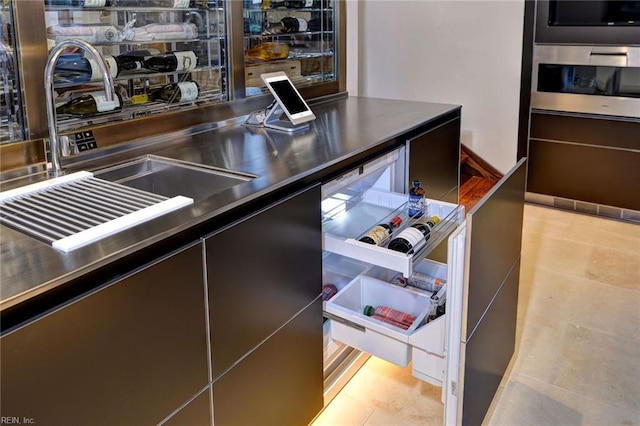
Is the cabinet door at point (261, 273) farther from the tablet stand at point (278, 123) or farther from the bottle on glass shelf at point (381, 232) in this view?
the tablet stand at point (278, 123)

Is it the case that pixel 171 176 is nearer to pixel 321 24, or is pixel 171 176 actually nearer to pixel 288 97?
pixel 288 97

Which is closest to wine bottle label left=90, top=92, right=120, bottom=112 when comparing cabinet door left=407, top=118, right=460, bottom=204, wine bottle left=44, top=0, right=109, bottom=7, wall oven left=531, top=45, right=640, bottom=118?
wine bottle left=44, top=0, right=109, bottom=7

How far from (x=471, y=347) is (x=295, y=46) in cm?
162

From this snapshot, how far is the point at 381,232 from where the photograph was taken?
1.78 metres

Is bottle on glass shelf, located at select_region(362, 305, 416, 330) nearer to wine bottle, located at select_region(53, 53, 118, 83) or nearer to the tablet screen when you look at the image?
the tablet screen

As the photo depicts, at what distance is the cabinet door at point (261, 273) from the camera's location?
1.28 m

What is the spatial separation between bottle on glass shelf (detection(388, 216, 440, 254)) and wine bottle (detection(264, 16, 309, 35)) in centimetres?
112

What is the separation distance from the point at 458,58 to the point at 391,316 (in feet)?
8.96

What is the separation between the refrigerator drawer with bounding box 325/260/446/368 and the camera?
1.65m

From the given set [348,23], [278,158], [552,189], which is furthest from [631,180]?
[278,158]

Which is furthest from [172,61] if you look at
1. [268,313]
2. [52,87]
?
[268,313]

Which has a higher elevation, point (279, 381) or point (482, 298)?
point (482, 298)

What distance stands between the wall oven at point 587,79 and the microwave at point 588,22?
1.9 inches

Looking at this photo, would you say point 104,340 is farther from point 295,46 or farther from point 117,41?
point 295,46
